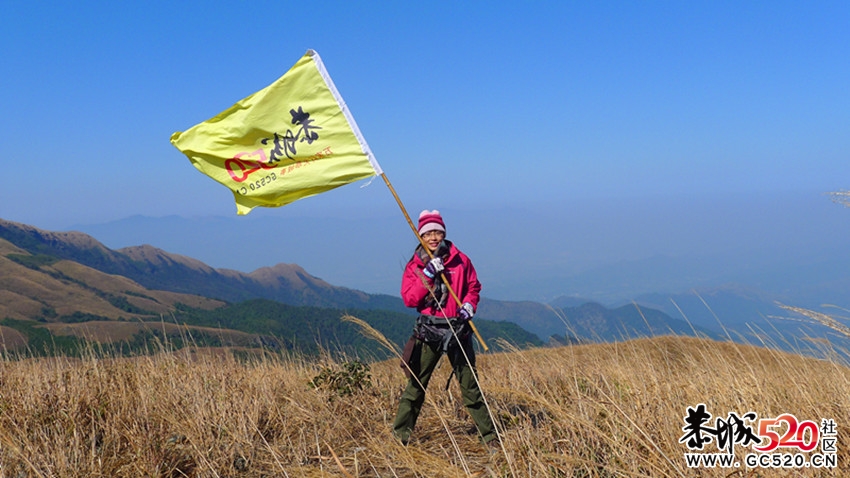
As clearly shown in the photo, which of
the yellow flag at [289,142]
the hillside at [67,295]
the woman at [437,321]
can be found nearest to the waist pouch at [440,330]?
the woman at [437,321]

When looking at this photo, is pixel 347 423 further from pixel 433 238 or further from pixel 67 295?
pixel 67 295

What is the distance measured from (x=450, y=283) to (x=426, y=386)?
94 centimetres

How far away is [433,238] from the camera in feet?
17.5

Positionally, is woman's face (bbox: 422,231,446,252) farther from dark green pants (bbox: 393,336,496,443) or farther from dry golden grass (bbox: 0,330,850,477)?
dry golden grass (bbox: 0,330,850,477)

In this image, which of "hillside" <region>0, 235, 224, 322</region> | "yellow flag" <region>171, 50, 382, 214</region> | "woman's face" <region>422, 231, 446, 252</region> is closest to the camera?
"woman's face" <region>422, 231, 446, 252</region>

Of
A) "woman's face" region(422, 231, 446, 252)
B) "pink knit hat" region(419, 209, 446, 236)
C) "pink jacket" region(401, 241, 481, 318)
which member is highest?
"pink knit hat" region(419, 209, 446, 236)

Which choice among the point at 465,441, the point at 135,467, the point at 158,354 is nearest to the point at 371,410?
the point at 465,441

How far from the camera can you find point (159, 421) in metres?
5.35

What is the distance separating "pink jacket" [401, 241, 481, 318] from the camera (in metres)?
5.25

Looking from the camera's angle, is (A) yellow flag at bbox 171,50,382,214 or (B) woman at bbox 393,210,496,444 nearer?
(B) woman at bbox 393,210,496,444

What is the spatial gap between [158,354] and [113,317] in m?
127

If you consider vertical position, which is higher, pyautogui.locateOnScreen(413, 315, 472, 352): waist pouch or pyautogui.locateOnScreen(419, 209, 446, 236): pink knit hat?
pyautogui.locateOnScreen(419, 209, 446, 236): pink knit hat

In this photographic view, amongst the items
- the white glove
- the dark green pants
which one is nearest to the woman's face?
the white glove

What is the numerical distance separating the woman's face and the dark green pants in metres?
0.86
